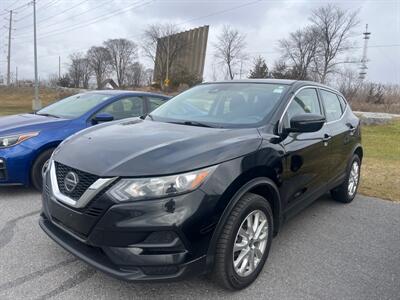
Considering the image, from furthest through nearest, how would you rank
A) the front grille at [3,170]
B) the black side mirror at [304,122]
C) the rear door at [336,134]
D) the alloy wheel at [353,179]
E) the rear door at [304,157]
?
the alloy wheel at [353,179], the front grille at [3,170], the rear door at [336,134], the rear door at [304,157], the black side mirror at [304,122]

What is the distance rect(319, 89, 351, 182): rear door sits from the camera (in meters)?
4.16

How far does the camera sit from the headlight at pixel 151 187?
7.50ft

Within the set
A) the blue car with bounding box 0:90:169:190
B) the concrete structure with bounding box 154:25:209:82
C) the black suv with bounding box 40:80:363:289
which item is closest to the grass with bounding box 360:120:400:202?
the black suv with bounding box 40:80:363:289

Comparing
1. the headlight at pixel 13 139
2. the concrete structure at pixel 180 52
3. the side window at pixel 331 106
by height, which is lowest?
the headlight at pixel 13 139

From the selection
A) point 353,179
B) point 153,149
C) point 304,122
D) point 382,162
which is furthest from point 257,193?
point 382,162

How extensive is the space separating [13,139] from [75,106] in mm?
1360

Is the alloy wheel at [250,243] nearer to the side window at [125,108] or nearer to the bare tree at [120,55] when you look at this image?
the side window at [125,108]

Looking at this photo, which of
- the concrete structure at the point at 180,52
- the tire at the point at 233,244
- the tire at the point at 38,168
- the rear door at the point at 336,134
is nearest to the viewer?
the tire at the point at 233,244

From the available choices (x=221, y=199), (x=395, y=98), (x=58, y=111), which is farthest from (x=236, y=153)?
(x=395, y=98)

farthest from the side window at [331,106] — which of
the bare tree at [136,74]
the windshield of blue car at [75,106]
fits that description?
the bare tree at [136,74]

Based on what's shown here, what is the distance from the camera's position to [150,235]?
90.0 inches

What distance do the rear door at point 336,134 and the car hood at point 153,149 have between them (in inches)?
62.1

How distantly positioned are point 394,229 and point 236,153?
109 inches

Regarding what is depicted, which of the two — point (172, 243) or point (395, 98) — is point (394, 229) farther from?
point (395, 98)
